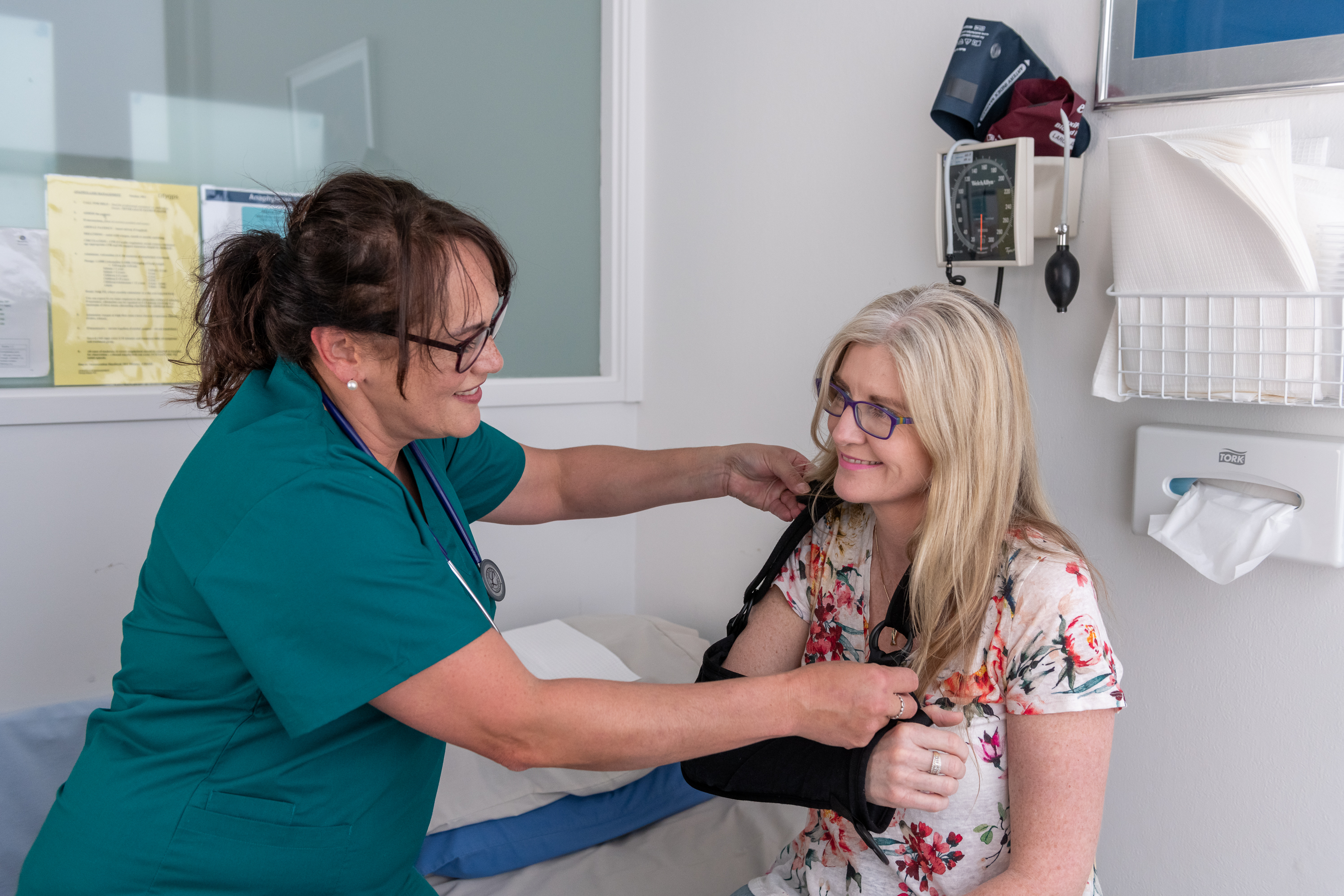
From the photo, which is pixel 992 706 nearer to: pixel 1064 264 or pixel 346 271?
pixel 1064 264

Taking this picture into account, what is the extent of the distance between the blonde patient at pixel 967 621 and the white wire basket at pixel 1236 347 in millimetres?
159

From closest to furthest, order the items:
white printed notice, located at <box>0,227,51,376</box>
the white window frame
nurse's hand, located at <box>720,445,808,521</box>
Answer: nurse's hand, located at <box>720,445,808,521</box> → white printed notice, located at <box>0,227,51,376</box> → the white window frame

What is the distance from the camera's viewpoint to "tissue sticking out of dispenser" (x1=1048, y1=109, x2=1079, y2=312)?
1295 millimetres

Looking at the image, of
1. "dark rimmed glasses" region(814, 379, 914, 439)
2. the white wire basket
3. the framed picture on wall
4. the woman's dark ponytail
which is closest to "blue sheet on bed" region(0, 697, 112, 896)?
the woman's dark ponytail

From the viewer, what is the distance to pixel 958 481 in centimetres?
117

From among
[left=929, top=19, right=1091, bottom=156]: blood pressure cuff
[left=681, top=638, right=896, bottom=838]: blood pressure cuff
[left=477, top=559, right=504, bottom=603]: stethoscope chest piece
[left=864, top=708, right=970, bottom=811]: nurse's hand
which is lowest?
[left=681, top=638, right=896, bottom=838]: blood pressure cuff

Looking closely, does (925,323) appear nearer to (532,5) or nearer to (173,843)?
(173,843)

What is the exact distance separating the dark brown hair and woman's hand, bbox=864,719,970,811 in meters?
0.70

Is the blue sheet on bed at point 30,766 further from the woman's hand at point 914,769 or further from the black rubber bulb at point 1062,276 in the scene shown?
the black rubber bulb at point 1062,276

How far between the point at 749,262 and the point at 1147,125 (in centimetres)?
84

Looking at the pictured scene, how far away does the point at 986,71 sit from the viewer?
1383mm

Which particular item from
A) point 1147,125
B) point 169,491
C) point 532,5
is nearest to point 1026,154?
point 1147,125

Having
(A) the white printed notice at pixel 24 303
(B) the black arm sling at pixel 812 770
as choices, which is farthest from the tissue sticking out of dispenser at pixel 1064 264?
(A) the white printed notice at pixel 24 303

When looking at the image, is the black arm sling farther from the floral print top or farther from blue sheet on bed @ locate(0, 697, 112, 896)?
blue sheet on bed @ locate(0, 697, 112, 896)
